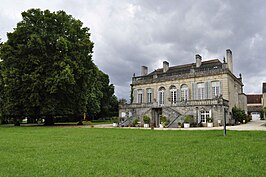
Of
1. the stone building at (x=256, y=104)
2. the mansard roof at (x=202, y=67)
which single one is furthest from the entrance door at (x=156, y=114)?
the stone building at (x=256, y=104)

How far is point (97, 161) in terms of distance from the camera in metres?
6.45

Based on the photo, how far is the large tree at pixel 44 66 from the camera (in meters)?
25.8

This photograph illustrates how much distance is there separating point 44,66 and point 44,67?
192 mm

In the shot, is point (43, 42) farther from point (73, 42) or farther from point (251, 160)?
point (251, 160)

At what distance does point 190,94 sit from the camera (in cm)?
3027

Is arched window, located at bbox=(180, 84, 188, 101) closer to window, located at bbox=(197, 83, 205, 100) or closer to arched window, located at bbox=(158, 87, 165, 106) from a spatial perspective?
window, located at bbox=(197, 83, 205, 100)

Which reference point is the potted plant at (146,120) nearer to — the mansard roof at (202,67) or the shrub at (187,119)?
the shrub at (187,119)

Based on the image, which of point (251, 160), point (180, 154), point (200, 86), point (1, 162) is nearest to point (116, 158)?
point (180, 154)

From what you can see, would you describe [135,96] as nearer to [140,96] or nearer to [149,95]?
[140,96]

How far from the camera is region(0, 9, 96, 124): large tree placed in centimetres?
2583

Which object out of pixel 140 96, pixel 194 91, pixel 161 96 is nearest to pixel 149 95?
pixel 140 96

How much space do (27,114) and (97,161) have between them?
23.8 m

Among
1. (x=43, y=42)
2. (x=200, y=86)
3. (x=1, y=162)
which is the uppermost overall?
(x=43, y=42)

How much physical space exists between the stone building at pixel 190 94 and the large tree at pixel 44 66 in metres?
7.79
